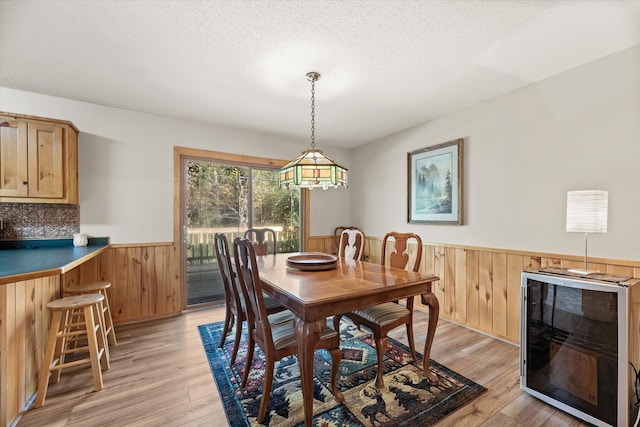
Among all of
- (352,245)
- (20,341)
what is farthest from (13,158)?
(352,245)

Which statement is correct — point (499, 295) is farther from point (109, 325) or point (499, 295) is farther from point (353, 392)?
point (109, 325)

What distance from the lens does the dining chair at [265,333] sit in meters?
1.52

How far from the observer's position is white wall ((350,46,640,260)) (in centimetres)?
195

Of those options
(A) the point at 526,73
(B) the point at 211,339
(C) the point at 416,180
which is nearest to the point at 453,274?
(C) the point at 416,180

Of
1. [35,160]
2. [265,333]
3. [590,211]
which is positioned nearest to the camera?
[265,333]

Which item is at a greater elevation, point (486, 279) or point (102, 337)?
point (486, 279)

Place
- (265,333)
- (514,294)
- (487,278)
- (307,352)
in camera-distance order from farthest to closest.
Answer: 1. (487,278)
2. (514,294)
3. (265,333)
4. (307,352)

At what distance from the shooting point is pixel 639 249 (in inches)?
73.9

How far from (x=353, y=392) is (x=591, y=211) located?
199cm

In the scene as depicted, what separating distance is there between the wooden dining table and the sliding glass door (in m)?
1.66

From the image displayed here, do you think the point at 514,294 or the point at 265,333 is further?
the point at 514,294

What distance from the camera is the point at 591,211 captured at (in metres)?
1.73

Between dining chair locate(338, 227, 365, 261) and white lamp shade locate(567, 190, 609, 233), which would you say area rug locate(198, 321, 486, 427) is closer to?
dining chair locate(338, 227, 365, 261)

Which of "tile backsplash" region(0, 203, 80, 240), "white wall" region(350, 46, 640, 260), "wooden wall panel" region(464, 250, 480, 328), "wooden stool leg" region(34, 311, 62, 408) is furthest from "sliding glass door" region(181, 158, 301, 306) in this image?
Result: "wooden wall panel" region(464, 250, 480, 328)
